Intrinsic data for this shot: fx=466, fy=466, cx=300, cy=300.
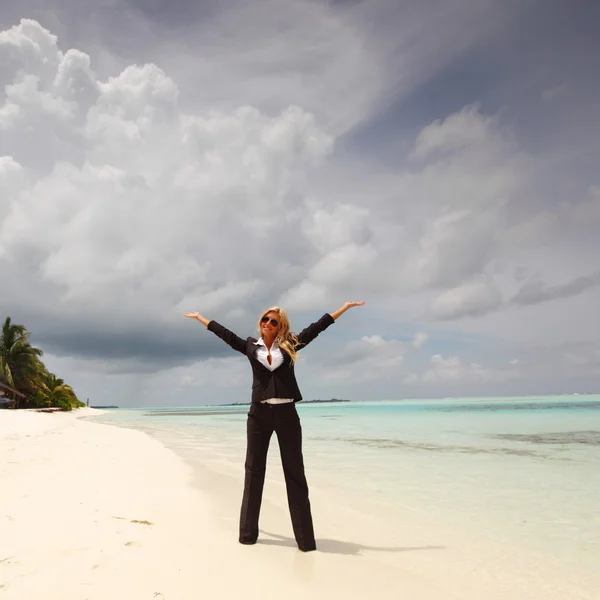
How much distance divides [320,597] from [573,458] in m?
13.1

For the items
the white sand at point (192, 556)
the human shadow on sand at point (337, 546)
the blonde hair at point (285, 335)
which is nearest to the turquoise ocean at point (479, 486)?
the white sand at point (192, 556)

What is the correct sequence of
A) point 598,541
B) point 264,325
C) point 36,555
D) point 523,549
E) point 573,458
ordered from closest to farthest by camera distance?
1. point 36,555
2. point 264,325
3. point 523,549
4. point 598,541
5. point 573,458

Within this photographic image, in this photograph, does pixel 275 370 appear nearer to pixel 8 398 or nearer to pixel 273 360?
pixel 273 360

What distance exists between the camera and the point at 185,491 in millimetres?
7762

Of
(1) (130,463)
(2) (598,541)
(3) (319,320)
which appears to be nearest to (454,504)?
(2) (598,541)

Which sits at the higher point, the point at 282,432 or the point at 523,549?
the point at 282,432

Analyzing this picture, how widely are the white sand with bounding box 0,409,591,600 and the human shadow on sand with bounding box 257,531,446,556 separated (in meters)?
0.01

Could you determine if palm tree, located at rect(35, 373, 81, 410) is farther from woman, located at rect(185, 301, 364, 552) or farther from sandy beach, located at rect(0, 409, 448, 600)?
woman, located at rect(185, 301, 364, 552)

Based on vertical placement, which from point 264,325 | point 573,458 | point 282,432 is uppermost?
point 264,325

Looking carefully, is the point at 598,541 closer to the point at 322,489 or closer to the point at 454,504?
the point at 454,504

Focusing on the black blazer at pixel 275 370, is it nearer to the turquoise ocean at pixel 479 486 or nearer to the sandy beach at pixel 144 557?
the sandy beach at pixel 144 557

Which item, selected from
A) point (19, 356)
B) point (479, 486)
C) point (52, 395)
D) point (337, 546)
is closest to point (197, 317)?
point (337, 546)

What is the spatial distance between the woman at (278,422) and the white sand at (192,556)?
1.02 feet

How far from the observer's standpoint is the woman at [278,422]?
4.72m
